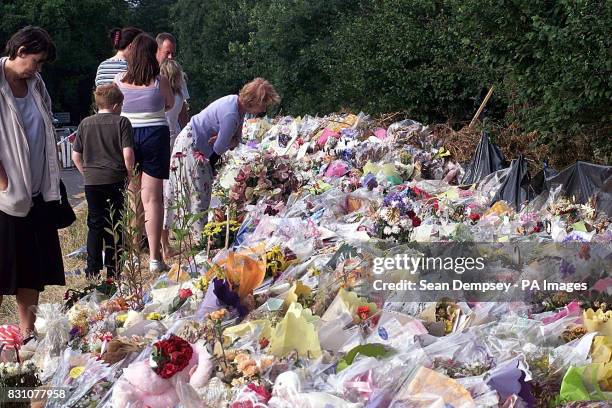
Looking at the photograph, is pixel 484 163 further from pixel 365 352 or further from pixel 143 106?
pixel 365 352

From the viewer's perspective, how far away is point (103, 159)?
5488 mm

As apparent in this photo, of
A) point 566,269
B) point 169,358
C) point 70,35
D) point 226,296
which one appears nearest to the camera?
point 169,358

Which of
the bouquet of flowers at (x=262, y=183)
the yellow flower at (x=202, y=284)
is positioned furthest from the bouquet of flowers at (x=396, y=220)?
the bouquet of flowers at (x=262, y=183)

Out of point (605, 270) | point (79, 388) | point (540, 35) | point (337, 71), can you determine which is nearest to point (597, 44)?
point (540, 35)

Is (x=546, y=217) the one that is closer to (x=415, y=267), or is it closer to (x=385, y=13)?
(x=415, y=267)

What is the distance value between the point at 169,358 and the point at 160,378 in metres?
0.08

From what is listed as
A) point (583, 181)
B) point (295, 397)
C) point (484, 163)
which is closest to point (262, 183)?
point (484, 163)

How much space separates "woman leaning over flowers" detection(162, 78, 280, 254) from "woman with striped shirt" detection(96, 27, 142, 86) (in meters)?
0.68

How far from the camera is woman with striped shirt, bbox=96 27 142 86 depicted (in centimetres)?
620

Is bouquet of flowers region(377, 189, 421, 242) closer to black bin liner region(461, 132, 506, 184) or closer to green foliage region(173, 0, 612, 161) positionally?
green foliage region(173, 0, 612, 161)

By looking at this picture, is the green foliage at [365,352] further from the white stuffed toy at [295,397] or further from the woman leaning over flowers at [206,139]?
the woman leaning over flowers at [206,139]

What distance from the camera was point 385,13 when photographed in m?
13.3

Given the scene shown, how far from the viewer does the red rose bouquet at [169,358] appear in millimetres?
2947

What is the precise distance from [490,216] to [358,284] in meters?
1.90
